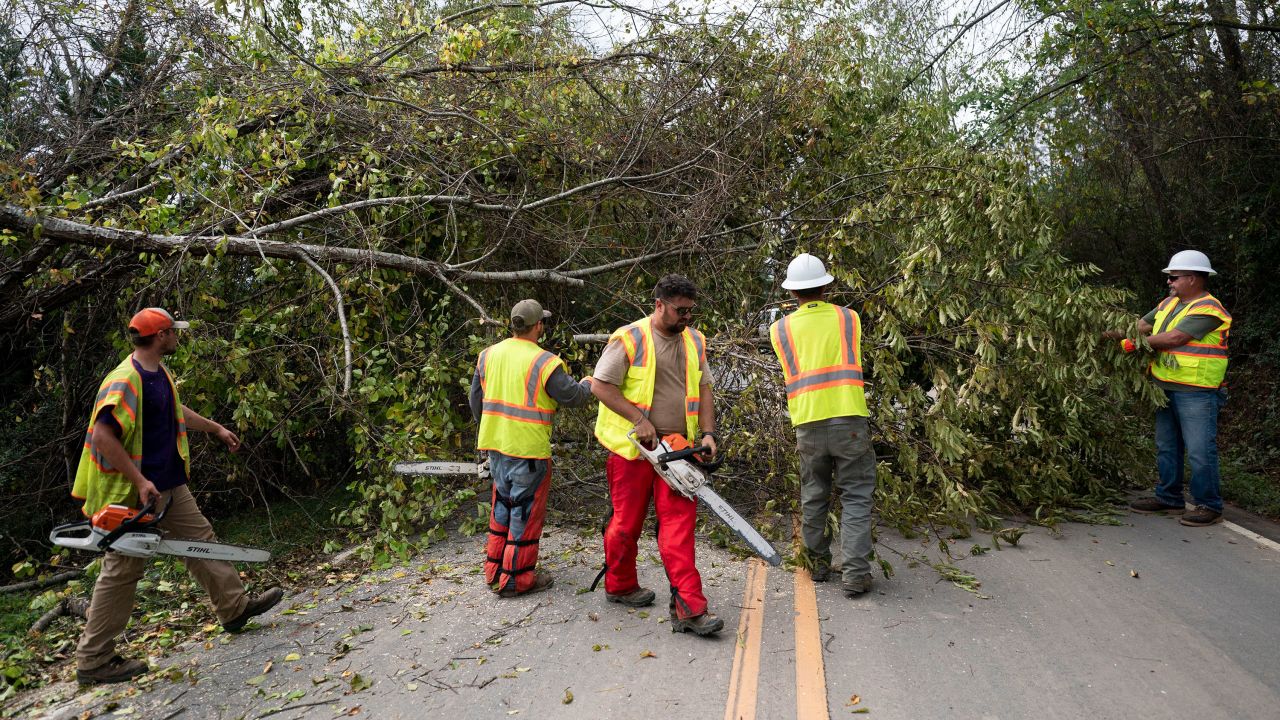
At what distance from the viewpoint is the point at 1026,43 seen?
928cm

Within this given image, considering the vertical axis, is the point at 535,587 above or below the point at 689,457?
below

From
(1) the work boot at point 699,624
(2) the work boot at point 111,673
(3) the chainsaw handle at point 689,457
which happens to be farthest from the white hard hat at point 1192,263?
(2) the work boot at point 111,673

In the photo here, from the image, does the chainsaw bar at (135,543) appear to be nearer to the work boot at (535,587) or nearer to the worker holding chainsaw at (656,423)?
the work boot at (535,587)

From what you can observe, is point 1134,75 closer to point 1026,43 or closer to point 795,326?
point 1026,43

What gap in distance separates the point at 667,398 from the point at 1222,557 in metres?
3.92

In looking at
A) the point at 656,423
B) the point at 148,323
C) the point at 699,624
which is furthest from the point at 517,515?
the point at 148,323

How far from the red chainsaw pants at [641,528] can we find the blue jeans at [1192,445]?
428 cm

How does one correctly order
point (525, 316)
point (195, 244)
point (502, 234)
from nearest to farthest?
point (525, 316) < point (195, 244) < point (502, 234)

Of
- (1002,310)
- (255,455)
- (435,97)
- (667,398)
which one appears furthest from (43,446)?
(1002,310)

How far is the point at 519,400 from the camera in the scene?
4.75 metres

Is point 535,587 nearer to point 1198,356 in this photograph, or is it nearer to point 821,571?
point 821,571

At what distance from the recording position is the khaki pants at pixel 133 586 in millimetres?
3971

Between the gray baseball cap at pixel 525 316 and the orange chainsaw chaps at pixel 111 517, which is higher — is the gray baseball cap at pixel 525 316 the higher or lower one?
the higher one

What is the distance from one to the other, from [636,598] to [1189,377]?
468 centimetres
